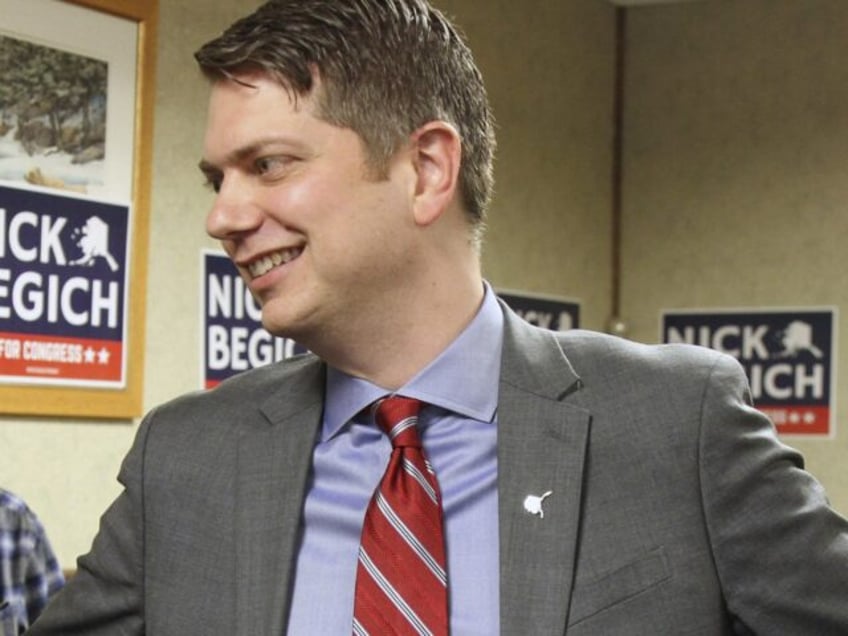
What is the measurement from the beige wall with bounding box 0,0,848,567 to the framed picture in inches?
54.7

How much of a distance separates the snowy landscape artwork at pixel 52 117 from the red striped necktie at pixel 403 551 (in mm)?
2045

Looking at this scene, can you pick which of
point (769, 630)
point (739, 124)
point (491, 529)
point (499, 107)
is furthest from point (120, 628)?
point (739, 124)

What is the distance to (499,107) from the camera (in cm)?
496

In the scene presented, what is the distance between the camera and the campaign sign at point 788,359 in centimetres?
509

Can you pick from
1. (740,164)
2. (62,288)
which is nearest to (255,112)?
(62,288)

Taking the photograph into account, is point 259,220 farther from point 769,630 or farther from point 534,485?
point 769,630

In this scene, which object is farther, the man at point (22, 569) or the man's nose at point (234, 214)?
the man at point (22, 569)

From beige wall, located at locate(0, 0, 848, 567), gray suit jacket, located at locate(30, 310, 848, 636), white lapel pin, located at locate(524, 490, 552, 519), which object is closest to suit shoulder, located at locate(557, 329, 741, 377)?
gray suit jacket, located at locate(30, 310, 848, 636)

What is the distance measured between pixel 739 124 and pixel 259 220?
4.06 metres

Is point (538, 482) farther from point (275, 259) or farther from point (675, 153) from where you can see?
point (675, 153)

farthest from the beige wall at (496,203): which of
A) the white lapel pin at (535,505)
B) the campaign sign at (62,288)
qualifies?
the white lapel pin at (535,505)

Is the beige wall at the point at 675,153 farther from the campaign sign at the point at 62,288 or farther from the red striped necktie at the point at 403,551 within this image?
the red striped necktie at the point at 403,551

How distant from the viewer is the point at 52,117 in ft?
11.3

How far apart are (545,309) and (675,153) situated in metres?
0.82
